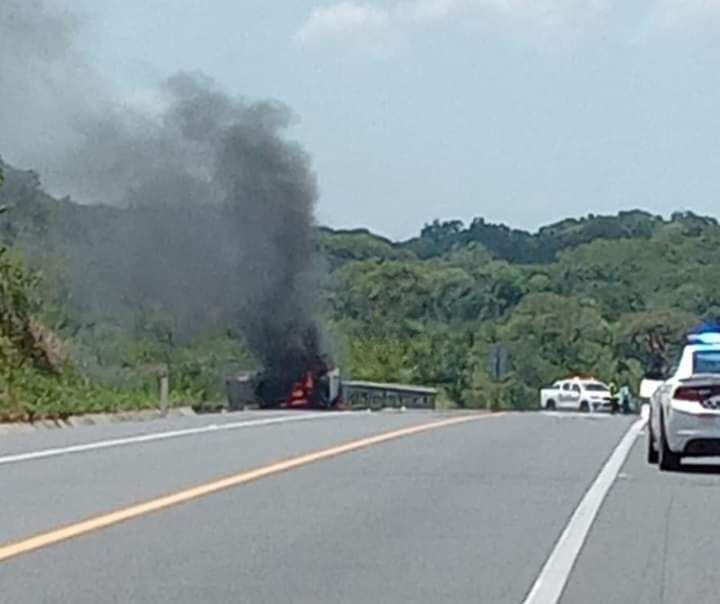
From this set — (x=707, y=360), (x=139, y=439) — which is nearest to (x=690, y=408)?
(x=707, y=360)

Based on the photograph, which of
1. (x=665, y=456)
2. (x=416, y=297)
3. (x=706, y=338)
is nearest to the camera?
(x=665, y=456)

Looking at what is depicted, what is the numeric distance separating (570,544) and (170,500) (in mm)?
4425

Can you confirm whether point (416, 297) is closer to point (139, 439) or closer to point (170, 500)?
point (139, 439)

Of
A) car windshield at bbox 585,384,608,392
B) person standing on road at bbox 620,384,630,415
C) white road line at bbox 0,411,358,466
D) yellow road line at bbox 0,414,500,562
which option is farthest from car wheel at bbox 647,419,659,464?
car windshield at bbox 585,384,608,392

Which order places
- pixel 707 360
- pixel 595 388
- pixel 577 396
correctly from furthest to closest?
pixel 595 388 → pixel 577 396 → pixel 707 360

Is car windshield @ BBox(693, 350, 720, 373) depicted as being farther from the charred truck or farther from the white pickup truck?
the white pickup truck

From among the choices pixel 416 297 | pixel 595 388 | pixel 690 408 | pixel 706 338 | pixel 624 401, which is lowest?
pixel 624 401

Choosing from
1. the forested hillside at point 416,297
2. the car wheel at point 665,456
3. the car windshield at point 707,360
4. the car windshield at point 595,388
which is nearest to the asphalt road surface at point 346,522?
the car wheel at point 665,456

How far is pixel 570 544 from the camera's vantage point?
612 inches

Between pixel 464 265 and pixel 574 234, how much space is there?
25080 millimetres

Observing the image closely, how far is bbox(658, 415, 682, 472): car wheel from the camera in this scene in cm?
2325

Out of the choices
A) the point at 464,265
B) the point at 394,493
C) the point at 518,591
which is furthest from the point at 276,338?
the point at 464,265

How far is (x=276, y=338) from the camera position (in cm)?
5497

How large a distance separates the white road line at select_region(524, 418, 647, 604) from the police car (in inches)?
28.4
